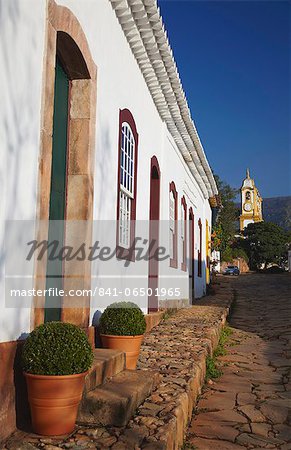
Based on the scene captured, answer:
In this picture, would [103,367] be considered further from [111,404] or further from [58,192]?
[58,192]

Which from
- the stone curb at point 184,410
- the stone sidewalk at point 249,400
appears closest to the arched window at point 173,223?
the stone sidewalk at point 249,400

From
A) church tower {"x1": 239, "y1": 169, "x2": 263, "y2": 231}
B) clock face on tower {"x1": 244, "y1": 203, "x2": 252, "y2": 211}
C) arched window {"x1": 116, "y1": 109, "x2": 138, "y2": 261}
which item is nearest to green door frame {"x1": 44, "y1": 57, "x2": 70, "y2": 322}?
arched window {"x1": 116, "y1": 109, "x2": 138, "y2": 261}

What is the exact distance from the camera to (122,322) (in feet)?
14.9

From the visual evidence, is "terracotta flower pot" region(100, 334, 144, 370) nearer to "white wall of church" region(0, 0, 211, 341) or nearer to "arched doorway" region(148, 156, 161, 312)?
→ "white wall of church" region(0, 0, 211, 341)

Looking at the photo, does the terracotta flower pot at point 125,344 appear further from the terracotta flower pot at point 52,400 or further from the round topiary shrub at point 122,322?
the terracotta flower pot at point 52,400

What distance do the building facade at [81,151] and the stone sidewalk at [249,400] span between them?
1.44 m

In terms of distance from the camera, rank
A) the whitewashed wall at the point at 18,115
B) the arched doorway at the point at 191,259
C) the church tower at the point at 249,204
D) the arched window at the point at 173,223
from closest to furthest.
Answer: the whitewashed wall at the point at 18,115 → the arched window at the point at 173,223 → the arched doorway at the point at 191,259 → the church tower at the point at 249,204

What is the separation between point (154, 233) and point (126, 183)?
6.86 feet

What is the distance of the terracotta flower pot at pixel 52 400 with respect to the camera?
2.77 metres

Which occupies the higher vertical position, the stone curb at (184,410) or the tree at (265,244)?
the tree at (265,244)

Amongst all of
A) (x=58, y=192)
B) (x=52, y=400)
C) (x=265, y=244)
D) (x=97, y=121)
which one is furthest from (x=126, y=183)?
(x=265, y=244)

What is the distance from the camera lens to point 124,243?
6355 millimetres

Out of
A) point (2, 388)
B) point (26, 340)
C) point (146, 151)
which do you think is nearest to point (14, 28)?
point (26, 340)

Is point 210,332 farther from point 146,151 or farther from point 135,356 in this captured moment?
point 146,151
